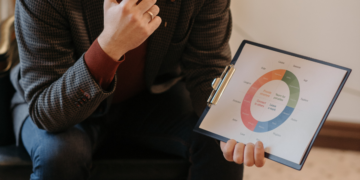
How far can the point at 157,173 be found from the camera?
0.85 metres

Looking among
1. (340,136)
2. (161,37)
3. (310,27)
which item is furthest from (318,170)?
(161,37)

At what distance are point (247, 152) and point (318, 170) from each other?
880 mm

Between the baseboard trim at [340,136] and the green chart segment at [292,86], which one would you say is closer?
the green chart segment at [292,86]

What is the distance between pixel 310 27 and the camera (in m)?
1.16

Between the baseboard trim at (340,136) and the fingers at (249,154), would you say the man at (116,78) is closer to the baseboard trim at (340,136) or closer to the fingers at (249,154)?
the fingers at (249,154)

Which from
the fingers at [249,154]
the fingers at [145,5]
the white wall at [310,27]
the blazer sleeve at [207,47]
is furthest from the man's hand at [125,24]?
the white wall at [310,27]

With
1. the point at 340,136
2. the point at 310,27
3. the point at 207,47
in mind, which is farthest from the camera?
the point at 340,136

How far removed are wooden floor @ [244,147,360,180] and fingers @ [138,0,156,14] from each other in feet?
3.10

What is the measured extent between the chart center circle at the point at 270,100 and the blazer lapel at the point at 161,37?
1.03 ft

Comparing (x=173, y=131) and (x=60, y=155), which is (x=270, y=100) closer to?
(x=173, y=131)

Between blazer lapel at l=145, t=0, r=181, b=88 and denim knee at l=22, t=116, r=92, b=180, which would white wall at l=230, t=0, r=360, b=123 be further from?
denim knee at l=22, t=116, r=92, b=180

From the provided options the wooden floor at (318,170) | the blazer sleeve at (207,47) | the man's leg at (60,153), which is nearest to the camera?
the man's leg at (60,153)

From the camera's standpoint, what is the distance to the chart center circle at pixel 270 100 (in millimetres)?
629

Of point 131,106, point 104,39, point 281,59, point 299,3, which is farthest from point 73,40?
point 299,3
